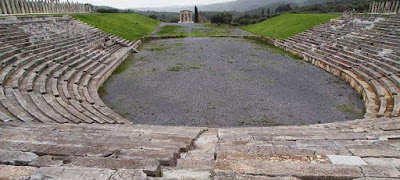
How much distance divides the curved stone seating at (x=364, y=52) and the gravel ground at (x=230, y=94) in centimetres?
86

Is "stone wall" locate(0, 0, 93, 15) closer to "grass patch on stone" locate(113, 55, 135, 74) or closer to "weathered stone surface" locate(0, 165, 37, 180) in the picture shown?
"grass patch on stone" locate(113, 55, 135, 74)

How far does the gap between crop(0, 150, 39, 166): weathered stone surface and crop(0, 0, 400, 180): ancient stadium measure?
2 centimetres

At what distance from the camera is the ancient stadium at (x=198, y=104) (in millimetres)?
3412

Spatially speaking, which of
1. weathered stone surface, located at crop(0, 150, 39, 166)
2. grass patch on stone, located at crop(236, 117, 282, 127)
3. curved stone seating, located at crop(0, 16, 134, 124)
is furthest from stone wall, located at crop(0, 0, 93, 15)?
weathered stone surface, located at crop(0, 150, 39, 166)

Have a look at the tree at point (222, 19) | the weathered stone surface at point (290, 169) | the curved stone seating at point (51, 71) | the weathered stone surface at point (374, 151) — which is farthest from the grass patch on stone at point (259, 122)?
the tree at point (222, 19)

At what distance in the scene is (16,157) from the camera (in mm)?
3412

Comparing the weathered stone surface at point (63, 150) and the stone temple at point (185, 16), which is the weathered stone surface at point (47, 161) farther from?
the stone temple at point (185, 16)

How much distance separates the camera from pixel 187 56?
22.2 meters

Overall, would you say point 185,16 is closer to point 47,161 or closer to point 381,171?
point 47,161

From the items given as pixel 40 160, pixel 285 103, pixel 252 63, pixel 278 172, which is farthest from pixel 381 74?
pixel 40 160

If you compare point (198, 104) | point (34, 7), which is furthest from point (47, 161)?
point (34, 7)

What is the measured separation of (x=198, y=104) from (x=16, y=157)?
8.29m

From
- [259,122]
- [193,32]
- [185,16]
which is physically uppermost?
[185,16]

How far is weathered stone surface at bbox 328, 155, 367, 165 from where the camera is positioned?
3615 mm
